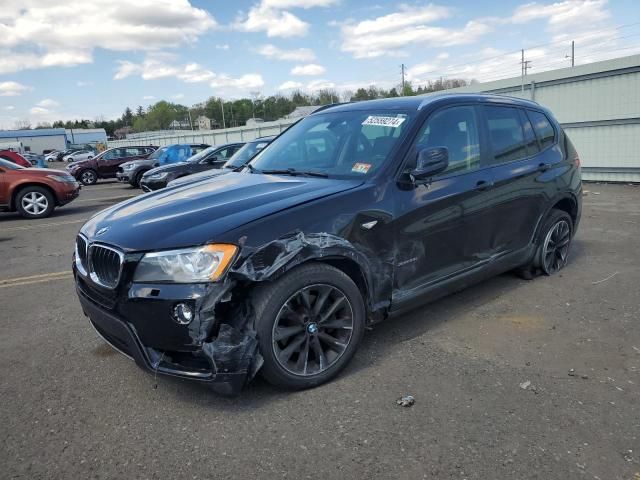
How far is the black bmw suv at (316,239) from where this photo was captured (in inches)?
107

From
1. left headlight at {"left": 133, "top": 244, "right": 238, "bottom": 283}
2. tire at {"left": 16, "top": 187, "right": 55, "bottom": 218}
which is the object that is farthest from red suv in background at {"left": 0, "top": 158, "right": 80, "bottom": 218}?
left headlight at {"left": 133, "top": 244, "right": 238, "bottom": 283}

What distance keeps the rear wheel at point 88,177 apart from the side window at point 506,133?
2137cm

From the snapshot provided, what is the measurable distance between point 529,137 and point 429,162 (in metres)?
1.86

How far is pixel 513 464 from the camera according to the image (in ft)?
7.81

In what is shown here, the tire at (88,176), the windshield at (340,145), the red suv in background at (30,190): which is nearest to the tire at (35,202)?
the red suv in background at (30,190)

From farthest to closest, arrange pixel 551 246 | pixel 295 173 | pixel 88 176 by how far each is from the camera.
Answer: pixel 88 176, pixel 551 246, pixel 295 173

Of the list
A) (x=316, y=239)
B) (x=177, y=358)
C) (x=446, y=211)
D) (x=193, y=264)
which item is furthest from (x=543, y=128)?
(x=177, y=358)

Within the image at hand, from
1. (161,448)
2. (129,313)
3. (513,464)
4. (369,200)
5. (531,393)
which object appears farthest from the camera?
(369,200)

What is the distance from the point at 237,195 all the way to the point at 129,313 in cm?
103

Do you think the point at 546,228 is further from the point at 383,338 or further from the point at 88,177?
the point at 88,177

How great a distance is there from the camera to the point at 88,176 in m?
22.3

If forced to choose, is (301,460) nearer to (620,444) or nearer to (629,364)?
(620,444)

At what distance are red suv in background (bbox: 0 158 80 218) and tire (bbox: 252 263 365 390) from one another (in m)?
10.9

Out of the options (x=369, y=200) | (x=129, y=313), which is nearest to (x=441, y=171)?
(x=369, y=200)
